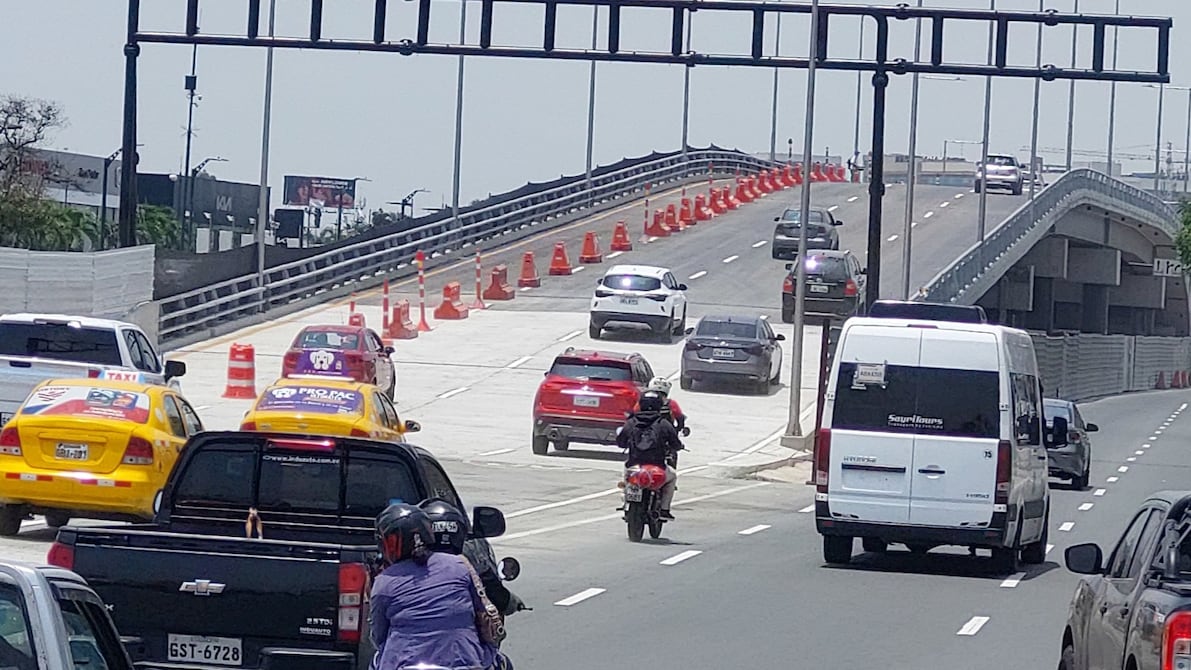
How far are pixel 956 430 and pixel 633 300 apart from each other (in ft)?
90.4

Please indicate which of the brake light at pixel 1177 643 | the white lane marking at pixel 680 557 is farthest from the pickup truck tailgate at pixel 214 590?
the white lane marking at pixel 680 557

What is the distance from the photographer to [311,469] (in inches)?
436

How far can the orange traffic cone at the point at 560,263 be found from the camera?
59250mm

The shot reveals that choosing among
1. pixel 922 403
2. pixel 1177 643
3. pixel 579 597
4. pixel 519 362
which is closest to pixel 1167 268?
pixel 519 362

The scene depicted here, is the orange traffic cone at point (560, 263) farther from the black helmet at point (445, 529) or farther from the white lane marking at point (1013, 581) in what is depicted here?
the black helmet at point (445, 529)

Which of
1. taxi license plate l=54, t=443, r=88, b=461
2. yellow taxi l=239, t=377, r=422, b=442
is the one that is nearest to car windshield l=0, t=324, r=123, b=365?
yellow taxi l=239, t=377, r=422, b=442

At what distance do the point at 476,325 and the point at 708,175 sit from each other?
141 ft

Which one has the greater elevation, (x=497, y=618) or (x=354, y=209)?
(x=354, y=209)

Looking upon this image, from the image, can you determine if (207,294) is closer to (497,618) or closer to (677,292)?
(677,292)

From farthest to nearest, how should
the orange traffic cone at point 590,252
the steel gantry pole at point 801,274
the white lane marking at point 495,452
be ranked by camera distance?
the orange traffic cone at point 590,252, the steel gantry pole at point 801,274, the white lane marking at point 495,452

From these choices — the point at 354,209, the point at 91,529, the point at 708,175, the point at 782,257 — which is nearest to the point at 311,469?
the point at 91,529

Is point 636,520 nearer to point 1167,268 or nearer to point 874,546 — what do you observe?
point 874,546

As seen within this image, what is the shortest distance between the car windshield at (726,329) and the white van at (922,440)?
72.1 feet

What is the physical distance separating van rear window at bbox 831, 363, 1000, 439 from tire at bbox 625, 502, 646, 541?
2.28m
